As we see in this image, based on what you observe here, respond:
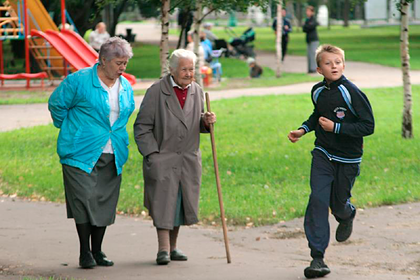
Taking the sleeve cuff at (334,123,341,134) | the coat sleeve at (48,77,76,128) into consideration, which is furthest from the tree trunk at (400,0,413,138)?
the coat sleeve at (48,77,76,128)

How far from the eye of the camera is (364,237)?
7.67m

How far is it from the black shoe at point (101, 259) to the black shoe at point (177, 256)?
53cm

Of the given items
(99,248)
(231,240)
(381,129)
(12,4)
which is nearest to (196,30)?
(381,129)

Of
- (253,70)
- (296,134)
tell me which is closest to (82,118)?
(296,134)

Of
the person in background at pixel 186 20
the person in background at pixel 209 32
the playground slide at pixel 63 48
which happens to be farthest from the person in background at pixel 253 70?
the playground slide at pixel 63 48

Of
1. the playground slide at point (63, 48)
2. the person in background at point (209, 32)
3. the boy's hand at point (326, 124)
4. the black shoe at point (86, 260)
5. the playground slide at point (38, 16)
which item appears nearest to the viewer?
the boy's hand at point (326, 124)

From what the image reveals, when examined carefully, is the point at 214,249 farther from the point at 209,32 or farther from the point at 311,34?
the point at 209,32

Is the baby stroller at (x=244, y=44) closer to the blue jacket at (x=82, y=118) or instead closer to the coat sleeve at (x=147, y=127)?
the coat sleeve at (x=147, y=127)

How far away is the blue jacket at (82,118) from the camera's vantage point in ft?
21.0

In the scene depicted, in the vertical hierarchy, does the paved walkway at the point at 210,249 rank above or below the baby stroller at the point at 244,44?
below

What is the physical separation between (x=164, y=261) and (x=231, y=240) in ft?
4.35

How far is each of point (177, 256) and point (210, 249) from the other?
0.55 meters

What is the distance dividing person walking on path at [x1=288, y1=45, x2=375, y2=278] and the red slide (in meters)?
16.0

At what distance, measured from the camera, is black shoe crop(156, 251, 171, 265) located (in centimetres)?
657
